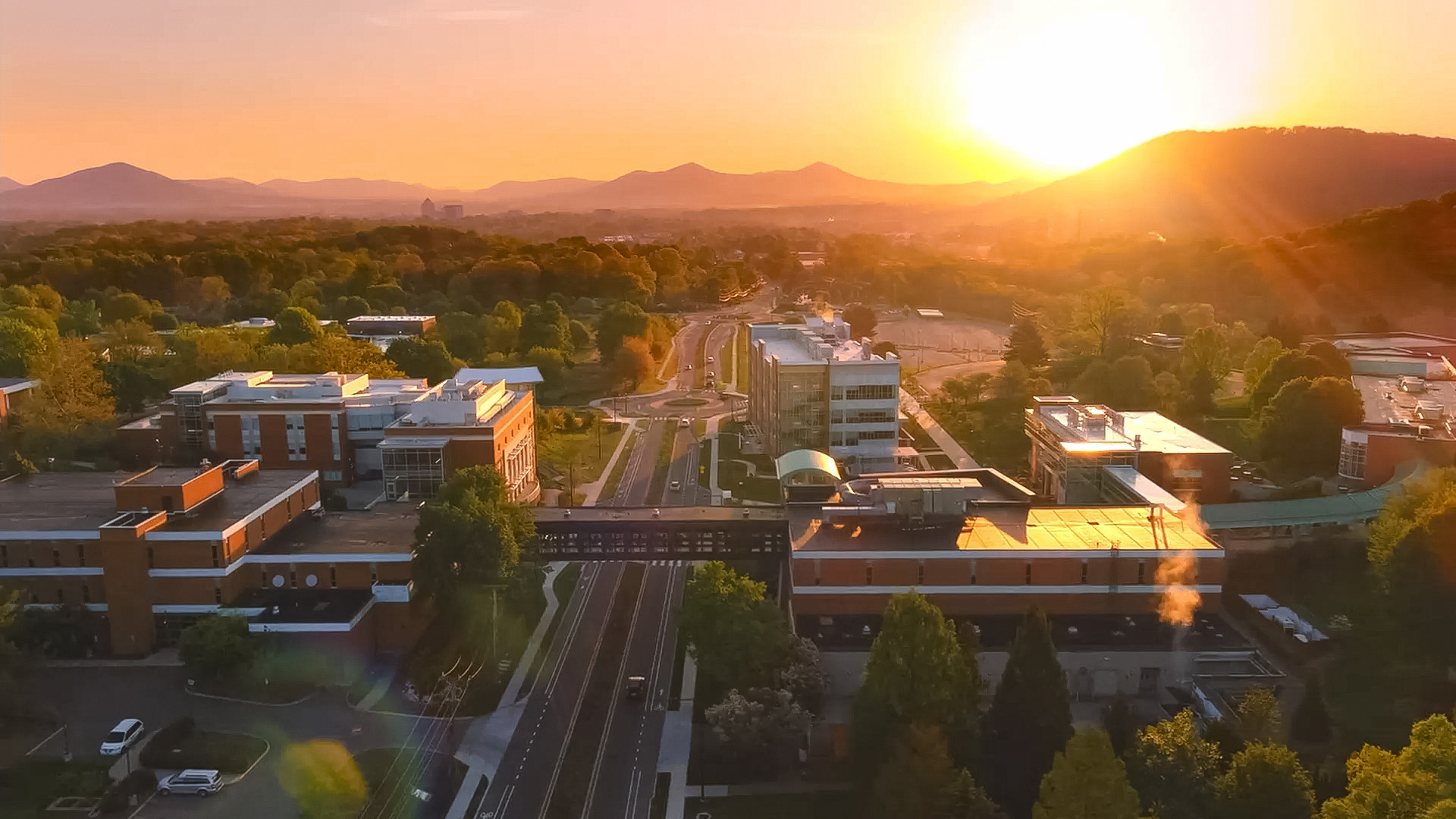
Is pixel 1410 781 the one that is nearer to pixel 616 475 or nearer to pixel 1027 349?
pixel 616 475

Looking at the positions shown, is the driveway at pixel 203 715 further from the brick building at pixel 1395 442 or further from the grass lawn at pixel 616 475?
the brick building at pixel 1395 442

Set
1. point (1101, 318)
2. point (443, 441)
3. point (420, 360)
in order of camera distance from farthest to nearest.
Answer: point (1101, 318)
point (420, 360)
point (443, 441)

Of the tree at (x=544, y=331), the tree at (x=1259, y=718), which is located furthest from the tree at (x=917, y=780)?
the tree at (x=544, y=331)

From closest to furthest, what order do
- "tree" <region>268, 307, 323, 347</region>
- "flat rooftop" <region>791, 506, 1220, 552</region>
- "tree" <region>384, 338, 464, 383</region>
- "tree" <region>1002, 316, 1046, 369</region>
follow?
"flat rooftop" <region>791, 506, 1220, 552</region>, "tree" <region>384, 338, 464, 383</region>, "tree" <region>268, 307, 323, 347</region>, "tree" <region>1002, 316, 1046, 369</region>

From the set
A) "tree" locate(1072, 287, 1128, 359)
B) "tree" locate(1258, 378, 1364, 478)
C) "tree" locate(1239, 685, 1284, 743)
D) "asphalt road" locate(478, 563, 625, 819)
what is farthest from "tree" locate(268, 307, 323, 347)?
"tree" locate(1239, 685, 1284, 743)

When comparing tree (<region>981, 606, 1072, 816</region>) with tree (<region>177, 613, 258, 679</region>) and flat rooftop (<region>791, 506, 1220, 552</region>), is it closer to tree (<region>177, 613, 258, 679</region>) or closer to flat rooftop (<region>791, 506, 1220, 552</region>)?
flat rooftop (<region>791, 506, 1220, 552</region>)

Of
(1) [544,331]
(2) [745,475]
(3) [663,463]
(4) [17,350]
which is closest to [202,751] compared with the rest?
(2) [745,475]
